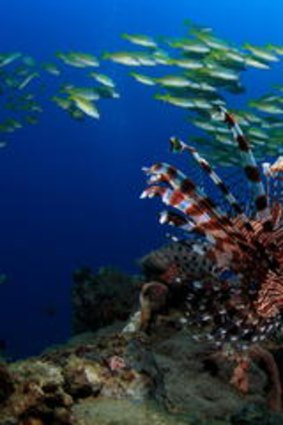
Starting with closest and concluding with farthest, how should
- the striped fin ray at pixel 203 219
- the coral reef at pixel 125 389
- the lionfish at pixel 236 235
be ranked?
the coral reef at pixel 125 389 < the lionfish at pixel 236 235 < the striped fin ray at pixel 203 219

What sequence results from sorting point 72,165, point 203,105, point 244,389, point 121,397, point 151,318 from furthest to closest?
point 72,165 < point 203,105 < point 151,318 < point 244,389 < point 121,397

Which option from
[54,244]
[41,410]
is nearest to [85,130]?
[54,244]

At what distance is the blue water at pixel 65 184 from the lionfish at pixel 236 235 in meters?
21.3

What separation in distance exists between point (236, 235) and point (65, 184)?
34.4m

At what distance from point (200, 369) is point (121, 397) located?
1.35 m

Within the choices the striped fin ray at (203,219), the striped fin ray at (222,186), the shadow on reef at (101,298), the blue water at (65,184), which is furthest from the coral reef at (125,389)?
the blue water at (65,184)

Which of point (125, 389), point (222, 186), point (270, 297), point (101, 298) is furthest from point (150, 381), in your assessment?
point (101, 298)

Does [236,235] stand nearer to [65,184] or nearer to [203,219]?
[203,219]

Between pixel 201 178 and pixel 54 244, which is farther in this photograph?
pixel 54 244

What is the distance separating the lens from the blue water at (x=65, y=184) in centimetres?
2831

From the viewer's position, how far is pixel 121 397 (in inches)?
116

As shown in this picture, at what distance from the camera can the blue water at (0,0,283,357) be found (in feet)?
92.9

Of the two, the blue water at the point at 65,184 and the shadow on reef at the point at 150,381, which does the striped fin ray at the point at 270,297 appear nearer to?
the shadow on reef at the point at 150,381

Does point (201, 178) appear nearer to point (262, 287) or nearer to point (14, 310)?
point (262, 287)
